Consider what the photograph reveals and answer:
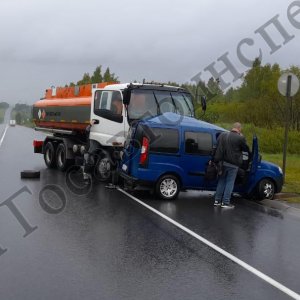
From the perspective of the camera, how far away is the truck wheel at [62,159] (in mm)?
15789

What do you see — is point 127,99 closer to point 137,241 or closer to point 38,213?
point 38,213

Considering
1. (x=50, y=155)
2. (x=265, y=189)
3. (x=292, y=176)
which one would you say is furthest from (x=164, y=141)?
(x=50, y=155)

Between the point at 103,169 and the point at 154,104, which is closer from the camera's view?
the point at 154,104

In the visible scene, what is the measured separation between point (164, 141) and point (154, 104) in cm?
222

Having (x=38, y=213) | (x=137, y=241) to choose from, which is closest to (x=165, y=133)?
(x=38, y=213)

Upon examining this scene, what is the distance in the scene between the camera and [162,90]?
13258mm

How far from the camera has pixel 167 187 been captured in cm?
1105

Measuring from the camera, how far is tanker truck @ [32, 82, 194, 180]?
12.8 metres

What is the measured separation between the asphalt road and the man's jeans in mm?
348

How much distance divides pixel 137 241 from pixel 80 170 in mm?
9381

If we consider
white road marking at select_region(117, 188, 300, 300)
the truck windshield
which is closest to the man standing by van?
white road marking at select_region(117, 188, 300, 300)

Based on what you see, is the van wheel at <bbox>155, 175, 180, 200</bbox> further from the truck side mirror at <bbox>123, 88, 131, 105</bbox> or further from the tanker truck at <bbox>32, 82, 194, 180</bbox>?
the truck side mirror at <bbox>123, 88, 131, 105</bbox>

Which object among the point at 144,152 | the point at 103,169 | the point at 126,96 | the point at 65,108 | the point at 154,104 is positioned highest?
the point at 126,96

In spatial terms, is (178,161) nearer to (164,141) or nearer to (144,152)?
(164,141)
